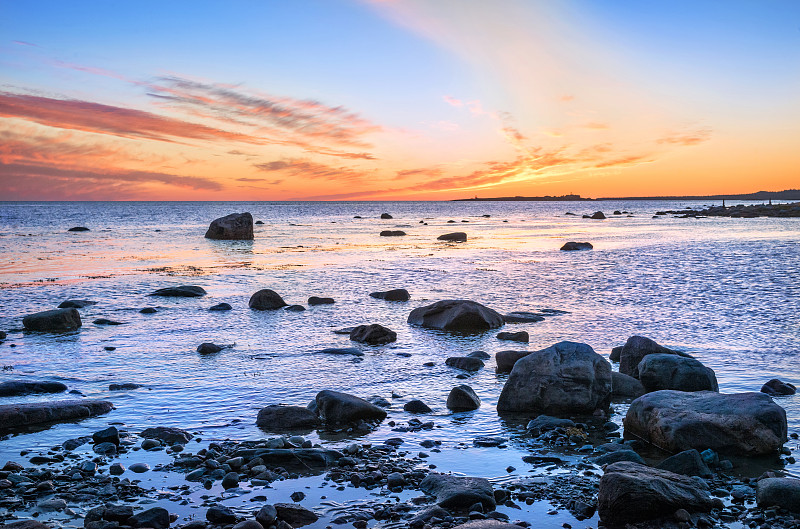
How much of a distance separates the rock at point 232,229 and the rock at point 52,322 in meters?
40.6

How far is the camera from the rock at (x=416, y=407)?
33.1 feet

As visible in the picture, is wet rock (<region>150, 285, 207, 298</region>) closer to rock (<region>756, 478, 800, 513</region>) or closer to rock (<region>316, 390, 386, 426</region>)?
rock (<region>316, 390, 386, 426</region>)

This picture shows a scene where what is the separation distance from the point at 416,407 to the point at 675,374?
4.75 meters

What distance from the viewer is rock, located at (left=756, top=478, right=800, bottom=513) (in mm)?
6416

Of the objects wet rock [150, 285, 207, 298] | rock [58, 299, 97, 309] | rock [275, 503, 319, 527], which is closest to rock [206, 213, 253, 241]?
wet rock [150, 285, 207, 298]

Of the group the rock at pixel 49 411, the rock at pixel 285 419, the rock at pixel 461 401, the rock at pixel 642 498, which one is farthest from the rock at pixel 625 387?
the rock at pixel 49 411

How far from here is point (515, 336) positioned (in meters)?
15.4

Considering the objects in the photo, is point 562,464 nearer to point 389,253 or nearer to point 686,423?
point 686,423

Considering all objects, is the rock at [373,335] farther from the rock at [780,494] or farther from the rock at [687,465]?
the rock at [780,494]

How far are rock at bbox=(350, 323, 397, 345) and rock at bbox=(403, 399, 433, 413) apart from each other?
5.18 m

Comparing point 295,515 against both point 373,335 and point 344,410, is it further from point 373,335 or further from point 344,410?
point 373,335

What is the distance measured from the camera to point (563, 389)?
1024cm

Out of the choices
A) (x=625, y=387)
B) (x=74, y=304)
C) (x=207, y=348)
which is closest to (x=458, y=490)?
(x=625, y=387)

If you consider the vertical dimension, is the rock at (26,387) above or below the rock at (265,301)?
below
